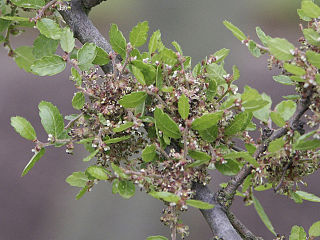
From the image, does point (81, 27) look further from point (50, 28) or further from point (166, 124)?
point (166, 124)

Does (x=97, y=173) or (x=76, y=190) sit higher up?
(x=76, y=190)

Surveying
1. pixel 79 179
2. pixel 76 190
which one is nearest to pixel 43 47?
pixel 79 179

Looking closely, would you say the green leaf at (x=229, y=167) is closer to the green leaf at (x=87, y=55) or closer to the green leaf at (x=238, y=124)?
the green leaf at (x=238, y=124)

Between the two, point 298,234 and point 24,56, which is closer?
point 298,234

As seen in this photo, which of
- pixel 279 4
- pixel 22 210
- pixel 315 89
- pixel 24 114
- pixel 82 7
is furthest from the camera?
pixel 279 4

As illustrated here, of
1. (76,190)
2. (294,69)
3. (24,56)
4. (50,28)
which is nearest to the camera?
(294,69)

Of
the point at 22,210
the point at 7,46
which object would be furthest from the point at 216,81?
the point at 22,210

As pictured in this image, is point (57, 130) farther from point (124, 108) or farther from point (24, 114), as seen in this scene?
point (24, 114)
